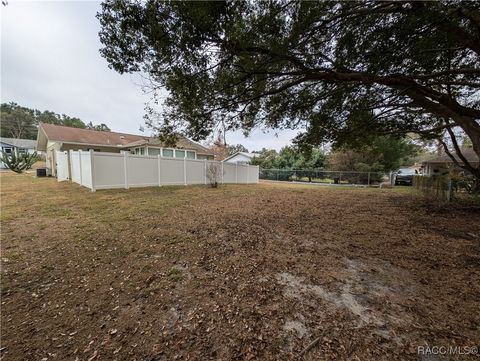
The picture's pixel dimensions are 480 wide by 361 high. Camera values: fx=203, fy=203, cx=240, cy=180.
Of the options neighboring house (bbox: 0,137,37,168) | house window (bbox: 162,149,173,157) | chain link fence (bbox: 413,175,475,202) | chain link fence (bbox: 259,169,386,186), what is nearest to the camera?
chain link fence (bbox: 413,175,475,202)

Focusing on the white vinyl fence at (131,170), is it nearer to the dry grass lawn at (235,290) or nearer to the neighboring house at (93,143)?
the neighboring house at (93,143)

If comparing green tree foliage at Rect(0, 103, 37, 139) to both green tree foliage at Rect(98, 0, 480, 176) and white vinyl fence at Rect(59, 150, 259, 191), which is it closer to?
white vinyl fence at Rect(59, 150, 259, 191)

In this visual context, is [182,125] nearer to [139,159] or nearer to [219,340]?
[219,340]

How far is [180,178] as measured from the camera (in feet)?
40.2

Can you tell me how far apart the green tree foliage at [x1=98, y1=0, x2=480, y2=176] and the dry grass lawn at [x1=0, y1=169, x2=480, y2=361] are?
3.05 m

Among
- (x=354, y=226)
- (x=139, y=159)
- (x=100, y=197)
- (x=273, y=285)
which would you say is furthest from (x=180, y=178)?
(x=273, y=285)

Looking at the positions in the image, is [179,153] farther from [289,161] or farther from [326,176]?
[326,176]

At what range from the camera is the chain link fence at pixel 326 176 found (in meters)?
19.3

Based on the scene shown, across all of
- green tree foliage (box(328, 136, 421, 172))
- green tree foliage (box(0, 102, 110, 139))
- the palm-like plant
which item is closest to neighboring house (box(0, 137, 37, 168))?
green tree foliage (box(0, 102, 110, 139))

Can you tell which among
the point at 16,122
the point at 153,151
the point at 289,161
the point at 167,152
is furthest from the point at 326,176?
the point at 16,122

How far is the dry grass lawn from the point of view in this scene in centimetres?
162

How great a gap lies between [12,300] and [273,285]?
9.34ft

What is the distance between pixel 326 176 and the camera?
22234mm

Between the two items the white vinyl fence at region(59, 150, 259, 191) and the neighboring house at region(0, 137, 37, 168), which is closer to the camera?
the white vinyl fence at region(59, 150, 259, 191)
